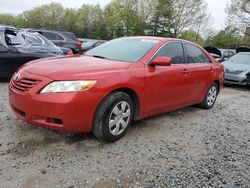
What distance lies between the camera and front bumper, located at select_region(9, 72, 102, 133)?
3451 mm

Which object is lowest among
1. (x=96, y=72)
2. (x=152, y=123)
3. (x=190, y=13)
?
(x=152, y=123)

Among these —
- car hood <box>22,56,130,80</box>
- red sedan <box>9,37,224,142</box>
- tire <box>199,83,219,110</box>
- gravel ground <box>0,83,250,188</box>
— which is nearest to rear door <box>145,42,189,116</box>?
red sedan <box>9,37,224,142</box>

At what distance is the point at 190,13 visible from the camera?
40.5 m

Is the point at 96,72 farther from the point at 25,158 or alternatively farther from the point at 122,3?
the point at 122,3

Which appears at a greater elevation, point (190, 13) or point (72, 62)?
point (190, 13)

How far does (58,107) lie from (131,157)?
3.61ft

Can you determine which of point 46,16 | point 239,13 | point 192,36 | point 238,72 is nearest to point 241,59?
point 238,72

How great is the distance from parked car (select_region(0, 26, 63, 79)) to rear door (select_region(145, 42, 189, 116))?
4.02m

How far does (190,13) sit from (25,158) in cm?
4032

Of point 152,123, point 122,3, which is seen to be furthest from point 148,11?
point 152,123

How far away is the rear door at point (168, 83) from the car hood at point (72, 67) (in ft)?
1.73

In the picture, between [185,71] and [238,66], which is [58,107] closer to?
[185,71]

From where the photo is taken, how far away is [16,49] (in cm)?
729

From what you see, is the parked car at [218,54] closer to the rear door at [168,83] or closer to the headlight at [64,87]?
the rear door at [168,83]
